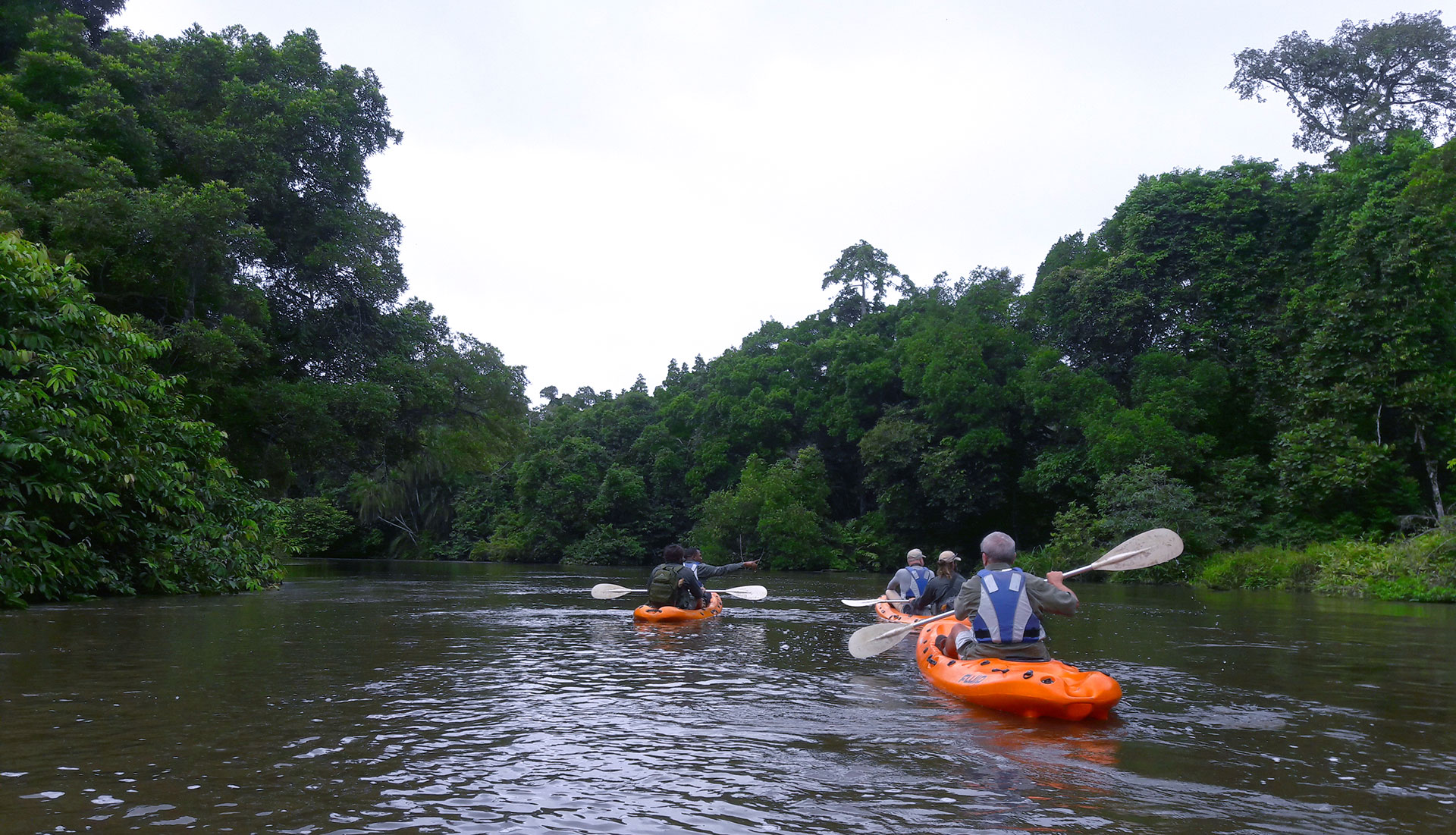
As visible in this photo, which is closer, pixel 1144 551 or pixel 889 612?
pixel 1144 551

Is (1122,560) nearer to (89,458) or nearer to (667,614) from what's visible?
(667,614)

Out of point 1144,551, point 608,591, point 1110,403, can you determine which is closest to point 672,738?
point 1144,551

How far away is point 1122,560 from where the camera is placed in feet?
28.7

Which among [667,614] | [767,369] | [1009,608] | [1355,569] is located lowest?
[1355,569]

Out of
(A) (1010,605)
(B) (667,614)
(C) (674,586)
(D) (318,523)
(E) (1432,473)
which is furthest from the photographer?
(D) (318,523)

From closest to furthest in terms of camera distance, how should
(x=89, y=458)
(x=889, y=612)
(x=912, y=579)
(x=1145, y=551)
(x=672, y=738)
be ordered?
(x=672, y=738)
(x=1145, y=551)
(x=89, y=458)
(x=889, y=612)
(x=912, y=579)

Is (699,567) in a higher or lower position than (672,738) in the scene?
higher

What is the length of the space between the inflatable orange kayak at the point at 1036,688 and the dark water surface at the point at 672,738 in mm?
141

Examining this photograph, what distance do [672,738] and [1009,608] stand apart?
2.90 m

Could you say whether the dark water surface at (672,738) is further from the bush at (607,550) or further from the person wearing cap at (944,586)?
the bush at (607,550)

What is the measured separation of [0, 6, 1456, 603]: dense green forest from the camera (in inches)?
640

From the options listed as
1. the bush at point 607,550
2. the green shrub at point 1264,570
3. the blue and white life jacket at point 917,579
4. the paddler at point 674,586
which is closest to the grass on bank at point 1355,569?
the green shrub at point 1264,570

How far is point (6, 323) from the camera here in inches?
513

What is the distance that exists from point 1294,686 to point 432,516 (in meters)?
57.7
